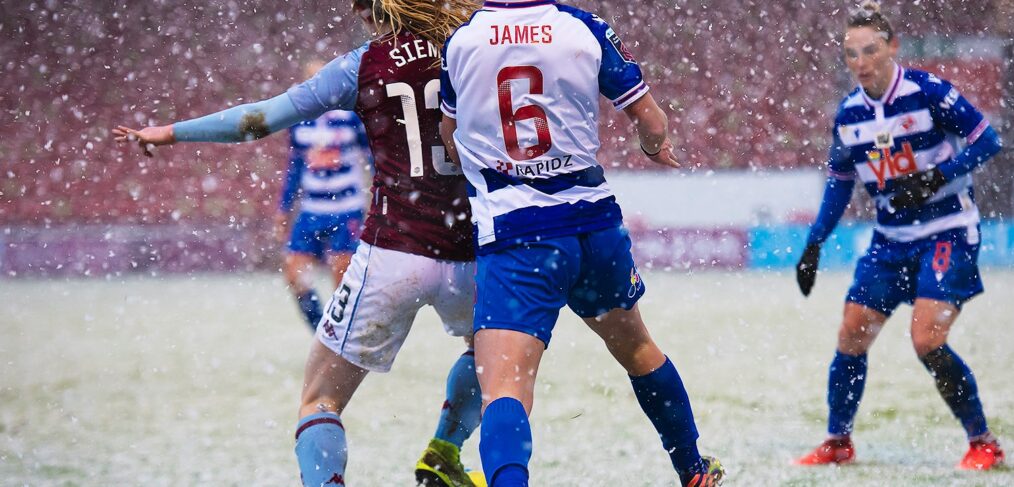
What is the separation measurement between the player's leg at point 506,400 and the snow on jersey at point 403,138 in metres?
0.43

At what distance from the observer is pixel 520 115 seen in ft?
9.59

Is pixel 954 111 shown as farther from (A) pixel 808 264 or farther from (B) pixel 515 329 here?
(B) pixel 515 329

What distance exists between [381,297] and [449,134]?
0.48m

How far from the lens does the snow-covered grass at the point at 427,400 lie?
4.28 metres

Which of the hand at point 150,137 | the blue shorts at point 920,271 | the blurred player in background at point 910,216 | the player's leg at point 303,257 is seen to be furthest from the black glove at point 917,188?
the player's leg at point 303,257

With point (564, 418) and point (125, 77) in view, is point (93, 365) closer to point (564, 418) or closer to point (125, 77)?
point (564, 418)

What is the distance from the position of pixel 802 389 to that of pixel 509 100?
3.70m

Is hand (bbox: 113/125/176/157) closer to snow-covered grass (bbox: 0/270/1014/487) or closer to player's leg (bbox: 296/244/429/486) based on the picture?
player's leg (bbox: 296/244/429/486)

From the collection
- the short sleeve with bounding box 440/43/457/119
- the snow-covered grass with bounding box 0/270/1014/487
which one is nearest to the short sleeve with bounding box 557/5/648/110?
the short sleeve with bounding box 440/43/457/119

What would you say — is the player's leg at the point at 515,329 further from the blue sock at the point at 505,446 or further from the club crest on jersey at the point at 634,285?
the club crest on jersey at the point at 634,285

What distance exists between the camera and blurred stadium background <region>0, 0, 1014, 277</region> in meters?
15.4

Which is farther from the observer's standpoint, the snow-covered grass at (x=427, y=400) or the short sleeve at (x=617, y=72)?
the snow-covered grass at (x=427, y=400)

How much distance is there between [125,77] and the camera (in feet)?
59.5

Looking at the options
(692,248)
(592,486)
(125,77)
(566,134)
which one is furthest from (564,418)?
(125,77)
